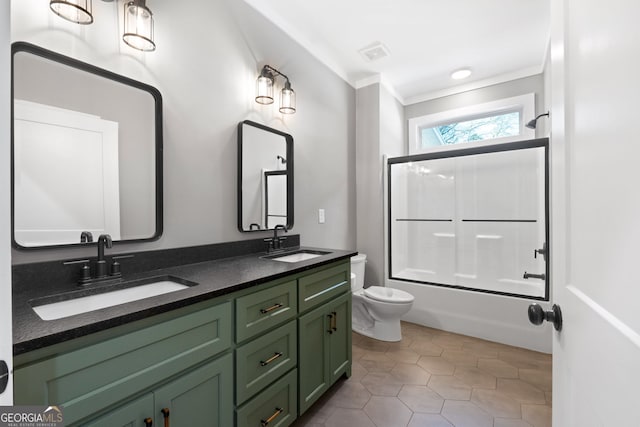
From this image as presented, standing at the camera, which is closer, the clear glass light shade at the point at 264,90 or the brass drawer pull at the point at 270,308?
the brass drawer pull at the point at 270,308

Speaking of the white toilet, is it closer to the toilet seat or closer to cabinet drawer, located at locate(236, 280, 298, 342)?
the toilet seat

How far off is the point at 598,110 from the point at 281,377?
146 centimetres

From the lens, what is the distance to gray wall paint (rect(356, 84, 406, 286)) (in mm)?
3072

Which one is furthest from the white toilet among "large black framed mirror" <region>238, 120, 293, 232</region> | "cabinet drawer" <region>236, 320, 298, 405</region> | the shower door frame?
"cabinet drawer" <region>236, 320, 298, 405</region>

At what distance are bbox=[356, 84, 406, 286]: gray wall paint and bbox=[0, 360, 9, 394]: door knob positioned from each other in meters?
2.88

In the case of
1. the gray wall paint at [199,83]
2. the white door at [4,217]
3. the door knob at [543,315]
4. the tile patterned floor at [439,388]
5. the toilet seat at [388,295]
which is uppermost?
the gray wall paint at [199,83]

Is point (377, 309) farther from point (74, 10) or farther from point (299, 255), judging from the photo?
point (74, 10)

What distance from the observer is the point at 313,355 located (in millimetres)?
1571

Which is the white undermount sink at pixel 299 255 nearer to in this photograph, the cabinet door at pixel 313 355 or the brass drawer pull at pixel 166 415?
the cabinet door at pixel 313 355

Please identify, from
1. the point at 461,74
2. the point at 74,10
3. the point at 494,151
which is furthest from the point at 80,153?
the point at 461,74

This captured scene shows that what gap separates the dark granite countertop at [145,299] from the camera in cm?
69

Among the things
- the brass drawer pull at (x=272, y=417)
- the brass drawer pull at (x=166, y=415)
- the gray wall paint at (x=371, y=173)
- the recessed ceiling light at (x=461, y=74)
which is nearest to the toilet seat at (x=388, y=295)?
the gray wall paint at (x=371, y=173)

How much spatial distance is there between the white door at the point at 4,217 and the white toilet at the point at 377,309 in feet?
7.04

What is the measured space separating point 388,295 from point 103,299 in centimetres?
219
